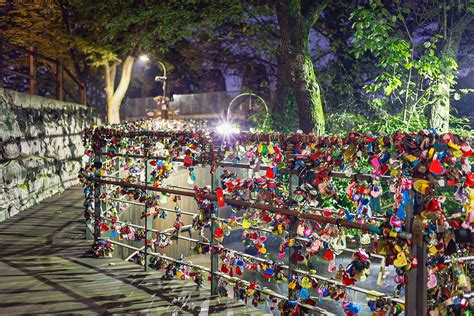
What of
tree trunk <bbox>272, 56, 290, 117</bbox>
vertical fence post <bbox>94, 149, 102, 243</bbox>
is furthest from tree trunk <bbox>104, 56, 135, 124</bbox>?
vertical fence post <bbox>94, 149, 102, 243</bbox>

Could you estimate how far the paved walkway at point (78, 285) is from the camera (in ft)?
13.0

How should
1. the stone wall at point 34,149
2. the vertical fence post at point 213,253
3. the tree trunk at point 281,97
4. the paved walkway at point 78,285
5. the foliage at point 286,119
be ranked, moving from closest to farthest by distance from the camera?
the paved walkway at point 78,285, the vertical fence post at point 213,253, the stone wall at point 34,149, the foliage at point 286,119, the tree trunk at point 281,97

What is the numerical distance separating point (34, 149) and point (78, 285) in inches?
229

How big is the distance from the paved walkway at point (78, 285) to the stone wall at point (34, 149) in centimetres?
187

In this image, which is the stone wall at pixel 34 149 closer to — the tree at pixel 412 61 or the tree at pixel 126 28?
the tree at pixel 126 28

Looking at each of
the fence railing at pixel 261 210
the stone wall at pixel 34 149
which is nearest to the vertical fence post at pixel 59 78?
the stone wall at pixel 34 149

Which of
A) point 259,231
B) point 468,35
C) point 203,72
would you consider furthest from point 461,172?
point 203,72

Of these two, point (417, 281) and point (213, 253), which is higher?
point (417, 281)

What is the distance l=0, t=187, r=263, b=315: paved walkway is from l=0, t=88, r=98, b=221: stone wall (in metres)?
1.87

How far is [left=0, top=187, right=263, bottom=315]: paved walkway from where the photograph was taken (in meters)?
3.96

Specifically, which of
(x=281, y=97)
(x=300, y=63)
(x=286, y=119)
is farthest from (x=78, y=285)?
(x=281, y=97)

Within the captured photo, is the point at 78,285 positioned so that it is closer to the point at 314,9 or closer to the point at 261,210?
the point at 261,210

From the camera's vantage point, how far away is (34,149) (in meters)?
9.53

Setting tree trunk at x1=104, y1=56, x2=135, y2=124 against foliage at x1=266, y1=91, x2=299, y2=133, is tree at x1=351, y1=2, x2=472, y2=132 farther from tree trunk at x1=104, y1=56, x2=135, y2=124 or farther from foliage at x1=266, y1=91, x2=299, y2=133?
tree trunk at x1=104, y1=56, x2=135, y2=124
